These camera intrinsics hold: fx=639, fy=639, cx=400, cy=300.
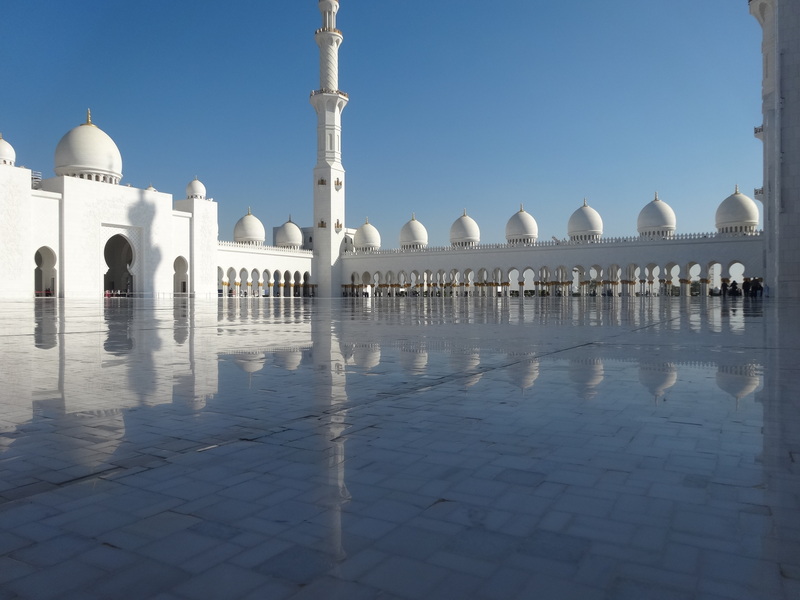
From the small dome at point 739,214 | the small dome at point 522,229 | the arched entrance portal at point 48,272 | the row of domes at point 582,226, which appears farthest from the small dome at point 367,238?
the small dome at point 739,214

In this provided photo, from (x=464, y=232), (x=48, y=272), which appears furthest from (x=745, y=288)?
(x=48, y=272)

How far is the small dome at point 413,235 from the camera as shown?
3922cm

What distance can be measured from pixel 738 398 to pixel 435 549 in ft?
6.61

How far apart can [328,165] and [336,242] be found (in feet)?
16.5

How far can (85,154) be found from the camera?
84.0ft

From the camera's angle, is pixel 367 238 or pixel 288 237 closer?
pixel 367 238

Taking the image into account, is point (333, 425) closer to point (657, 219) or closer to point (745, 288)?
point (745, 288)

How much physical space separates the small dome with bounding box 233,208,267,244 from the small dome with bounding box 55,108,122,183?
1211 cm

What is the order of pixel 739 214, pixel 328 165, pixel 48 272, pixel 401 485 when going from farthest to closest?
pixel 328 165
pixel 739 214
pixel 48 272
pixel 401 485

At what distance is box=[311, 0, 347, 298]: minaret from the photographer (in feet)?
107

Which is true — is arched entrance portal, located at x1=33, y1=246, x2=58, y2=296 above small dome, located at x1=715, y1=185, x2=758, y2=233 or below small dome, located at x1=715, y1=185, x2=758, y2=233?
below

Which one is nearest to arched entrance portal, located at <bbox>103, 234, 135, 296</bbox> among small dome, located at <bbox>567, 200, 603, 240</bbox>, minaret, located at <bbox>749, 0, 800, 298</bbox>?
small dome, located at <bbox>567, 200, 603, 240</bbox>

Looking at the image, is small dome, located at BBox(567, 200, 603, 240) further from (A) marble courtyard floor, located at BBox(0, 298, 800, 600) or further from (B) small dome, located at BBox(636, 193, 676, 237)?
(A) marble courtyard floor, located at BBox(0, 298, 800, 600)

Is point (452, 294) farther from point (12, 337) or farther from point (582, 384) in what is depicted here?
point (582, 384)
